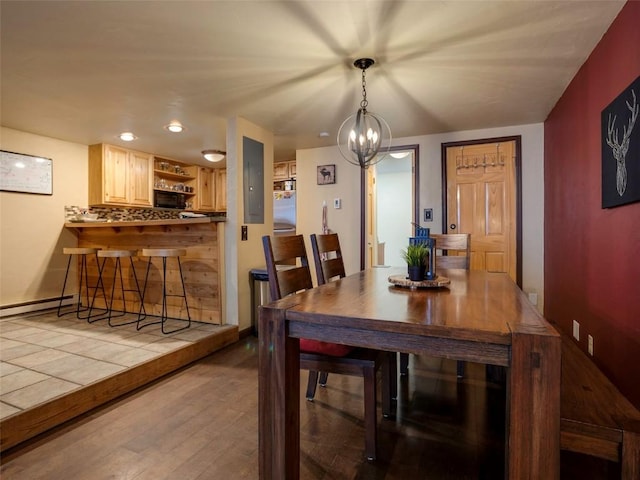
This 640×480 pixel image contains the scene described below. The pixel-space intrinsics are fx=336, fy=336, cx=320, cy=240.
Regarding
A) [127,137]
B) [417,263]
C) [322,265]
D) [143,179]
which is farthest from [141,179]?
[417,263]

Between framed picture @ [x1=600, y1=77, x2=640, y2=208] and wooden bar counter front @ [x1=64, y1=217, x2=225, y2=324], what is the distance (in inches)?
115

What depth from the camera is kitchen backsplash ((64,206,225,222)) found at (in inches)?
168

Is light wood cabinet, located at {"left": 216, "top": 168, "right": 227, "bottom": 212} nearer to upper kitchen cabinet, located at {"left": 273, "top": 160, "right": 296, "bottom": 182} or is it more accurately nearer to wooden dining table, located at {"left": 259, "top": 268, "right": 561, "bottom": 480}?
upper kitchen cabinet, located at {"left": 273, "top": 160, "right": 296, "bottom": 182}

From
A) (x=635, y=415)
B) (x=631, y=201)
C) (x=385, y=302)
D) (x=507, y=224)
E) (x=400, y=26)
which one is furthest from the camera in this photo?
(x=507, y=224)

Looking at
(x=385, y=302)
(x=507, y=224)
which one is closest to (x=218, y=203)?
(x=507, y=224)

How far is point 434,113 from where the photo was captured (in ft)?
10.9

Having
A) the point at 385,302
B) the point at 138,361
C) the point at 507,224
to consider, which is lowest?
the point at 138,361

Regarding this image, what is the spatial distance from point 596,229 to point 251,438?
2405mm

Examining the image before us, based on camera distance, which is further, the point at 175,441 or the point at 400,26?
the point at 400,26

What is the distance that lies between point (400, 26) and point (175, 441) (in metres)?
2.52

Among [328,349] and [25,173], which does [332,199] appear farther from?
[25,173]

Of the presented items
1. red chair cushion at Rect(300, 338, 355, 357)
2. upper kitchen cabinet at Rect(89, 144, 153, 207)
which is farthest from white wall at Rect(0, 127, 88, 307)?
red chair cushion at Rect(300, 338, 355, 357)

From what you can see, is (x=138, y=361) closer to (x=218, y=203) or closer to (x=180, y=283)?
(x=180, y=283)

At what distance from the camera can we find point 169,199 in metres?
5.09
